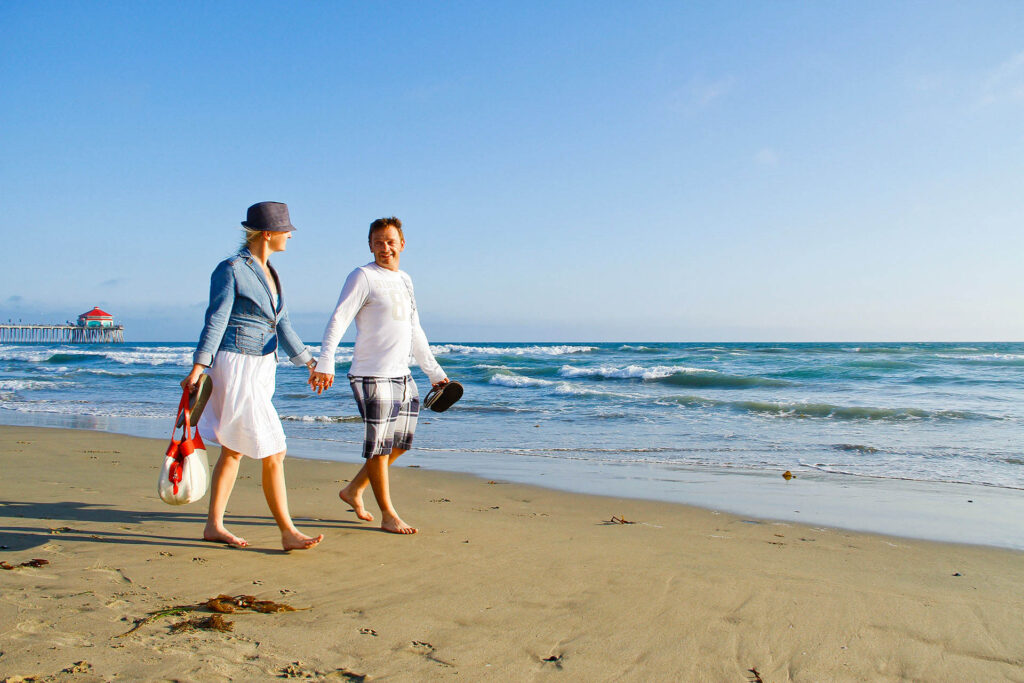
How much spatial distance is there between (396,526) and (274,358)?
1.19 meters

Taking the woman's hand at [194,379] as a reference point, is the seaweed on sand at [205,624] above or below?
below

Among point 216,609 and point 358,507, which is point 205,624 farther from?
point 358,507

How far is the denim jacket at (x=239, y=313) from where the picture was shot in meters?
3.04

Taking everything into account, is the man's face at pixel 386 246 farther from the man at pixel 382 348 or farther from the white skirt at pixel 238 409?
the white skirt at pixel 238 409

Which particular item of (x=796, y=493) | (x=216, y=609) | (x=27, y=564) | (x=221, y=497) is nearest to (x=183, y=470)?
(x=221, y=497)

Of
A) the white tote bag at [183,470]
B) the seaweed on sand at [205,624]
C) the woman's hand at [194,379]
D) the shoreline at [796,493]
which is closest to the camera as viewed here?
the seaweed on sand at [205,624]

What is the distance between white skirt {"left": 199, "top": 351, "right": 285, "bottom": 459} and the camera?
3127mm

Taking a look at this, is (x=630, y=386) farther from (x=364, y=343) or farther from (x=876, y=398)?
(x=364, y=343)

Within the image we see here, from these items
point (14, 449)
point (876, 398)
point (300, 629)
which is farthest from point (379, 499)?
point (876, 398)

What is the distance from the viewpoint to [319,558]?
3.26 m

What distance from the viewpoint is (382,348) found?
366 centimetres

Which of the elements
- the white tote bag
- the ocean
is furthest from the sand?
the ocean

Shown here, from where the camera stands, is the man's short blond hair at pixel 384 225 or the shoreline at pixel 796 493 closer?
the man's short blond hair at pixel 384 225

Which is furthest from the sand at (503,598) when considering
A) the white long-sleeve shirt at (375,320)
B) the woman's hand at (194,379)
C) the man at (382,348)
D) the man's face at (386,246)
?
the man's face at (386,246)
